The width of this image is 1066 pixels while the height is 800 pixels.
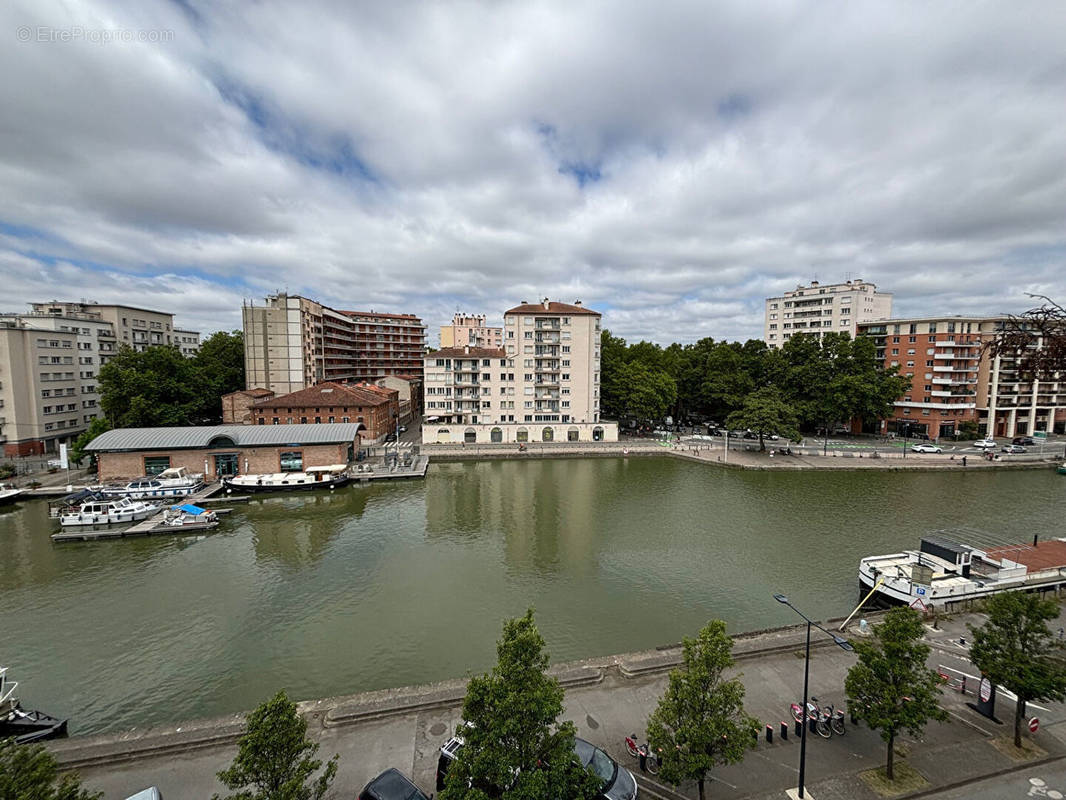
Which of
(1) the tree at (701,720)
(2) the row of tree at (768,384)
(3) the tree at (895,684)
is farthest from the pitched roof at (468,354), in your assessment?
(1) the tree at (701,720)

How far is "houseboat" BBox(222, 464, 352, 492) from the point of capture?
2930cm

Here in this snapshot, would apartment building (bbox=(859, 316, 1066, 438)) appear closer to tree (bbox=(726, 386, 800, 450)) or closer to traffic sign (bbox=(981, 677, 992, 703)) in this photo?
tree (bbox=(726, 386, 800, 450))

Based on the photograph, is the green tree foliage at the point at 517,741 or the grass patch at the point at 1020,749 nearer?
the green tree foliage at the point at 517,741

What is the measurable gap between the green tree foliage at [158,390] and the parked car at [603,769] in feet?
131

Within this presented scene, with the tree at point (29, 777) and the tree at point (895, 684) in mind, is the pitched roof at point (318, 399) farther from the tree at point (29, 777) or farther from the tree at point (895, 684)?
the tree at point (895, 684)

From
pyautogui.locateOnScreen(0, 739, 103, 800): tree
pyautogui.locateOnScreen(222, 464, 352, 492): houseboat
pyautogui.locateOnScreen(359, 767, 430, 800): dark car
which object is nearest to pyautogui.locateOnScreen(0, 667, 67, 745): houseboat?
pyautogui.locateOnScreen(0, 739, 103, 800): tree

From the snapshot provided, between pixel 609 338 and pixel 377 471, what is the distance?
3604 centimetres

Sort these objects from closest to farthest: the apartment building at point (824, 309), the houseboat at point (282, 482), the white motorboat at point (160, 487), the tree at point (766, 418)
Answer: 1. the white motorboat at point (160, 487)
2. the houseboat at point (282, 482)
3. the tree at point (766, 418)
4. the apartment building at point (824, 309)

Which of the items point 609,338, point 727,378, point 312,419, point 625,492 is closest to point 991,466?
point 727,378

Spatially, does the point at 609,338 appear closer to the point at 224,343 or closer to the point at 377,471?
the point at 377,471

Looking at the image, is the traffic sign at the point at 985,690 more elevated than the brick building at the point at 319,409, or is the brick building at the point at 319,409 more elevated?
the brick building at the point at 319,409

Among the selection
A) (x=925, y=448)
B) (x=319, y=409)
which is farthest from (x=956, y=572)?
(x=319, y=409)

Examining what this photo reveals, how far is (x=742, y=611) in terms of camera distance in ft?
49.0

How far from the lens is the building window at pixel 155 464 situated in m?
30.5
